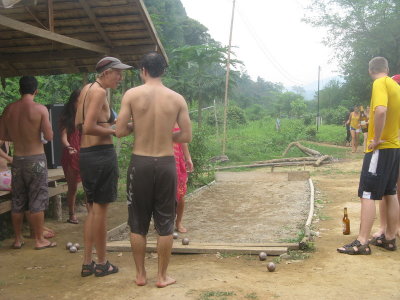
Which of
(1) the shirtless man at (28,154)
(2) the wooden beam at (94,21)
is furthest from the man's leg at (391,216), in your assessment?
(2) the wooden beam at (94,21)

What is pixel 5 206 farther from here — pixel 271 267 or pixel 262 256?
pixel 271 267

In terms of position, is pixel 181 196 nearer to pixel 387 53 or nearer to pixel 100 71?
pixel 100 71

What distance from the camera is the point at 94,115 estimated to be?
4215mm

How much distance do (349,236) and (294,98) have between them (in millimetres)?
51593

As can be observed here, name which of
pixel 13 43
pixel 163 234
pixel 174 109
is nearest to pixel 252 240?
pixel 163 234

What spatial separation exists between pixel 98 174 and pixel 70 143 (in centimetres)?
268

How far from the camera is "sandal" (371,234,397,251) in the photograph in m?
5.04

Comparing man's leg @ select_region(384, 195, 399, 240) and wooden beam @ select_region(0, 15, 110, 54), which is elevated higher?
wooden beam @ select_region(0, 15, 110, 54)

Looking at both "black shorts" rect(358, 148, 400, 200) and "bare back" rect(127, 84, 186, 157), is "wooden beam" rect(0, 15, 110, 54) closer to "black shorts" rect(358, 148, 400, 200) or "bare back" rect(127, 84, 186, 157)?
"bare back" rect(127, 84, 186, 157)

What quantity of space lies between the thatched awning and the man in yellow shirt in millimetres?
3724

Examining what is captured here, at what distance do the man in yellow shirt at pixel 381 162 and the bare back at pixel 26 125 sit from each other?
3740 mm

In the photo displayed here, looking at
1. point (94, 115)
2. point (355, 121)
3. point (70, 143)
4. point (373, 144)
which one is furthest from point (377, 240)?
point (355, 121)

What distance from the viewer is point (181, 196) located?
5.98 m

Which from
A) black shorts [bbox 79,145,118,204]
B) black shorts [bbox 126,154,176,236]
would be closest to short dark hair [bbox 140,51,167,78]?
black shorts [bbox 126,154,176,236]
